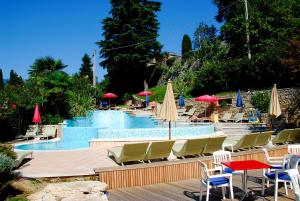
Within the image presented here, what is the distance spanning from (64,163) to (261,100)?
16.0 metres

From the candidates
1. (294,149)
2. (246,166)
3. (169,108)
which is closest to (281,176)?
(246,166)

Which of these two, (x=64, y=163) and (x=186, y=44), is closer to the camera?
(x=64, y=163)

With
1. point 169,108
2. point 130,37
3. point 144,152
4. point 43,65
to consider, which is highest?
point 130,37

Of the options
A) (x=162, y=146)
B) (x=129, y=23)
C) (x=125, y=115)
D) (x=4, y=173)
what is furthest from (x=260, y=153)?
(x=129, y=23)

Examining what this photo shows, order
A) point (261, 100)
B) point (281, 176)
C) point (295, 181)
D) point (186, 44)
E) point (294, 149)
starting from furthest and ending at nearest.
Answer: point (186, 44) < point (261, 100) < point (294, 149) < point (281, 176) < point (295, 181)

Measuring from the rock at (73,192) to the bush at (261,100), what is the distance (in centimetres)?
1673

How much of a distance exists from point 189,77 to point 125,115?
8190 mm

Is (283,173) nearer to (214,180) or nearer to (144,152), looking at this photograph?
(214,180)

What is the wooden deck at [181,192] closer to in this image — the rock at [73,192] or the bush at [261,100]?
the rock at [73,192]

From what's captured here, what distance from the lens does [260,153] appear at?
10586mm

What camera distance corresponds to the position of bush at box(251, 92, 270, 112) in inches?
872

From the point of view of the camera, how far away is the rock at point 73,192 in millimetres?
6812

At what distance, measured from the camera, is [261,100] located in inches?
892

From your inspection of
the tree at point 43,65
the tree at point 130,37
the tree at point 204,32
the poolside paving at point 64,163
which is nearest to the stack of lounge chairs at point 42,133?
the poolside paving at point 64,163
